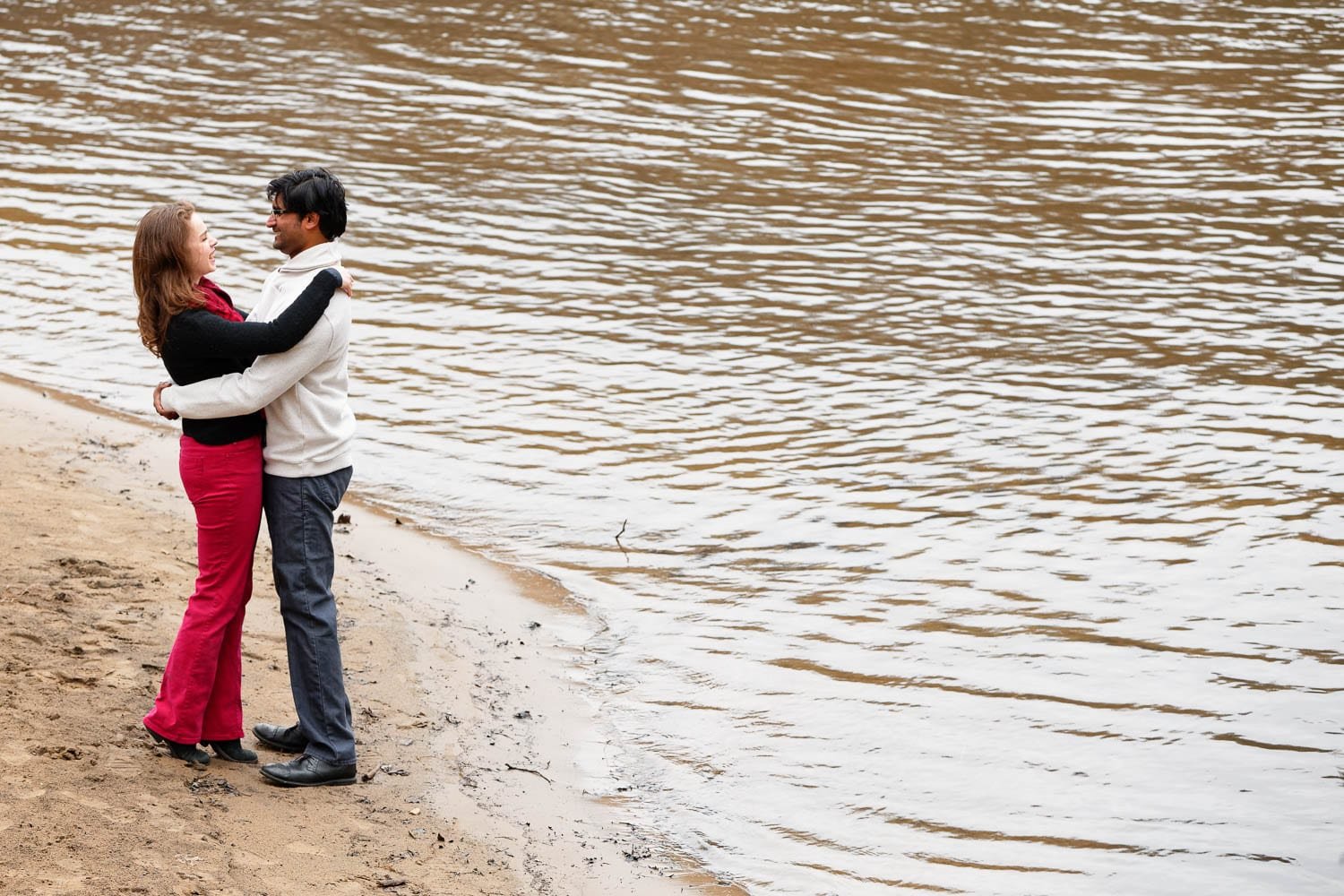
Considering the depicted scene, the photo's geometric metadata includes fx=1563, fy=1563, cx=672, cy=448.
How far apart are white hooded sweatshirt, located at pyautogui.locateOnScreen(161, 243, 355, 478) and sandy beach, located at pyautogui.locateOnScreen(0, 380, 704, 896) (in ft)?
3.53

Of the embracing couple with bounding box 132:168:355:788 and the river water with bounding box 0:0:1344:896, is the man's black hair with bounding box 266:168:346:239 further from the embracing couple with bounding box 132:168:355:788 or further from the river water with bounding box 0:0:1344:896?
the river water with bounding box 0:0:1344:896

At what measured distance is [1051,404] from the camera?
8.96m

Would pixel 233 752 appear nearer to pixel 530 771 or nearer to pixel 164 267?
pixel 530 771

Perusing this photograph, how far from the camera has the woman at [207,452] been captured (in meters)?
4.68

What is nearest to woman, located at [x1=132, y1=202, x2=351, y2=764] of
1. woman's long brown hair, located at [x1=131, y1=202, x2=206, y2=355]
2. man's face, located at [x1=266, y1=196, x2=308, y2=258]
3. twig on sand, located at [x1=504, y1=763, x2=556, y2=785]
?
woman's long brown hair, located at [x1=131, y1=202, x2=206, y2=355]

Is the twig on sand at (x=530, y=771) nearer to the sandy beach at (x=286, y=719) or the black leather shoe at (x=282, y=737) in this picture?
the sandy beach at (x=286, y=719)

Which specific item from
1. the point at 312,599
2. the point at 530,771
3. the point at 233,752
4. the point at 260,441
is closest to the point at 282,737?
the point at 233,752

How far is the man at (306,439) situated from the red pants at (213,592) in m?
0.09

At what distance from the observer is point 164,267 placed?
470 centimetres

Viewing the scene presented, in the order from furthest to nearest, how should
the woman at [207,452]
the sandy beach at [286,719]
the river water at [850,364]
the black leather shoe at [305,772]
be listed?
the river water at [850,364] < the black leather shoe at [305,772] < the woman at [207,452] < the sandy beach at [286,719]

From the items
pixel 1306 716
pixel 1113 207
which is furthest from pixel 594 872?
pixel 1113 207

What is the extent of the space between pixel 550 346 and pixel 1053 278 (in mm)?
3656

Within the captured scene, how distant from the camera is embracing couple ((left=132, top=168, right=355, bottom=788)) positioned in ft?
15.4

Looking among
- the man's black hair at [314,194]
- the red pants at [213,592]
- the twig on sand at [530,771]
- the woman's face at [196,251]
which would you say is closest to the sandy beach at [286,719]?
the twig on sand at [530,771]
